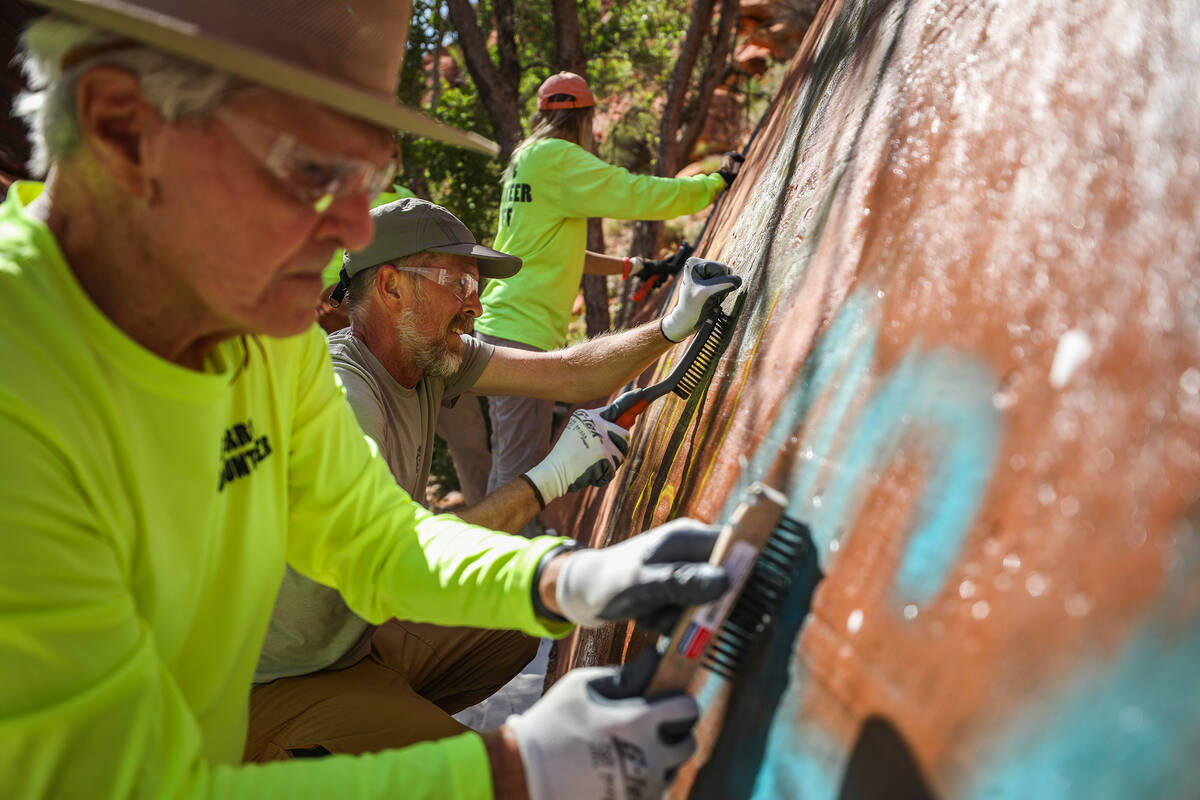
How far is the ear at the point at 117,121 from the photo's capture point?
1204 mm

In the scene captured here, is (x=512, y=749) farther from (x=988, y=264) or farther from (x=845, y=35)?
(x=845, y=35)

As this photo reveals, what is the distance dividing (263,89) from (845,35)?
198cm

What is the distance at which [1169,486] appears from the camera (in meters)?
0.95

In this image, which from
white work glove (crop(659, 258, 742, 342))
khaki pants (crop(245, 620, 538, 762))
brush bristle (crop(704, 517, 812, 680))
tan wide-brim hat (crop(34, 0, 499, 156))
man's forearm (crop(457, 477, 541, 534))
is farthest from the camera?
man's forearm (crop(457, 477, 541, 534))

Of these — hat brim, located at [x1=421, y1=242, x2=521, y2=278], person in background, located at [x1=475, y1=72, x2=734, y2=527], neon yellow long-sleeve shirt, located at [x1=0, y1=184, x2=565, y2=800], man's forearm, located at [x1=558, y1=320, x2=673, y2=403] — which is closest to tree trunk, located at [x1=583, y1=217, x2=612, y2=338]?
person in background, located at [x1=475, y1=72, x2=734, y2=527]

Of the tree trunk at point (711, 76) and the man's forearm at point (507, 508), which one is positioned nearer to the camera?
the man's forearm at point (507, 508)

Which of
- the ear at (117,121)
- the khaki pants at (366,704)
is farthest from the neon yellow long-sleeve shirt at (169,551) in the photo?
the khaki pants at (366,704)

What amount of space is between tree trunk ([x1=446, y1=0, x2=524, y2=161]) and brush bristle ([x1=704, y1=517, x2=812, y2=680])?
571 centimetres

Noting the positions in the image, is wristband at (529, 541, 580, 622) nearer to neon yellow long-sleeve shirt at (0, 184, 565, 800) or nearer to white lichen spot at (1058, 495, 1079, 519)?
neon yellow long-sleeve shirt at (0, 184, 565, 800)

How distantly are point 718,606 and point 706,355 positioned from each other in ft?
3.91

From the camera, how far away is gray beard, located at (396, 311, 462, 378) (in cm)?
294

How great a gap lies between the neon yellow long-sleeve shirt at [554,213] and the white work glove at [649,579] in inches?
117

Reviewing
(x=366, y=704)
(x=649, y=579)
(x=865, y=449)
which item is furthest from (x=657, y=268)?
(x=649, y=579)

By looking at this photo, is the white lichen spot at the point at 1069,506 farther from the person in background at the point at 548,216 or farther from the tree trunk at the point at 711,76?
the tree trunk at the point at 711,76
